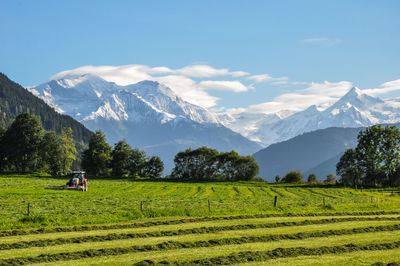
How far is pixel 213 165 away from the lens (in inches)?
6732

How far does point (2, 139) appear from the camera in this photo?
5645 inches

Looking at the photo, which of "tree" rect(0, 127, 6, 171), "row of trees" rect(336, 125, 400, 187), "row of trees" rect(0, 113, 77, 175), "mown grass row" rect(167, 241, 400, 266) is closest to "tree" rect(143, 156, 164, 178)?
"row of trees" rect(0, 113, 77, 175)

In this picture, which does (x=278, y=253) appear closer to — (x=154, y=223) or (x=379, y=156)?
(x=154, y=223)

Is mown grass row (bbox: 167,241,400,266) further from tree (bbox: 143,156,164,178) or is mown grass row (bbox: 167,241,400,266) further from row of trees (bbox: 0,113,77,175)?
tree (bbox: 143,156,164,178)

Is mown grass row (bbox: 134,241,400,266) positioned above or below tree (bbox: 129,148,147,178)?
below

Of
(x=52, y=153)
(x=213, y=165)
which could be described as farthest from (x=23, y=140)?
(x=213, y=165)

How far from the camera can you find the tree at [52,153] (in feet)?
465

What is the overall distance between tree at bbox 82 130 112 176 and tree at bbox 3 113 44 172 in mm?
17577

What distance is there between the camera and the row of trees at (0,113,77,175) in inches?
5448

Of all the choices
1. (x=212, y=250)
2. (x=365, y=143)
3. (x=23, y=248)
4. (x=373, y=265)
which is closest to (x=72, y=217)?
(x=23, y=248)

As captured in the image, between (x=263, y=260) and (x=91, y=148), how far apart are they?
13785 cm

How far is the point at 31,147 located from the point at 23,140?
3.53 m

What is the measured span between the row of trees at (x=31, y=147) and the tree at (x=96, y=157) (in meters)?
6.40

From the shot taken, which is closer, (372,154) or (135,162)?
(372,154)
